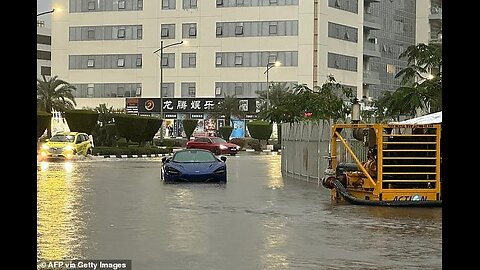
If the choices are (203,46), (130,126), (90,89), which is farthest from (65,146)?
(90,89)

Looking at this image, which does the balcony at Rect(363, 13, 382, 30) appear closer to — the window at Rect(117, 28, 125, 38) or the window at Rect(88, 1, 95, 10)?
the window at Rect(117, 28, 125, 38)

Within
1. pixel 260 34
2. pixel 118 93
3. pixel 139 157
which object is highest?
pixel 260 34

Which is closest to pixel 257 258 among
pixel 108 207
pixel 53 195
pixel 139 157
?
pixel 108 207

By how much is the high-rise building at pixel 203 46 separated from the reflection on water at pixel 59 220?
5396 cm

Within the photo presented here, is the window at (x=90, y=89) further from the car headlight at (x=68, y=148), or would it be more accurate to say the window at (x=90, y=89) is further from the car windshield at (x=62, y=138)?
the car headlight at (x=68, y=148)

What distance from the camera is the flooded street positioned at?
970cm

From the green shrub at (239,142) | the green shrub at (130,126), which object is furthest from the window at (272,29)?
→ the green shrub at (130,126)

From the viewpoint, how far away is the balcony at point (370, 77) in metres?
84.4

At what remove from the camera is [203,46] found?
7894cm

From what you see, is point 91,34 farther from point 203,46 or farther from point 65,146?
point 65,146

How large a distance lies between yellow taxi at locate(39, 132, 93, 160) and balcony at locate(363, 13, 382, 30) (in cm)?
4743
